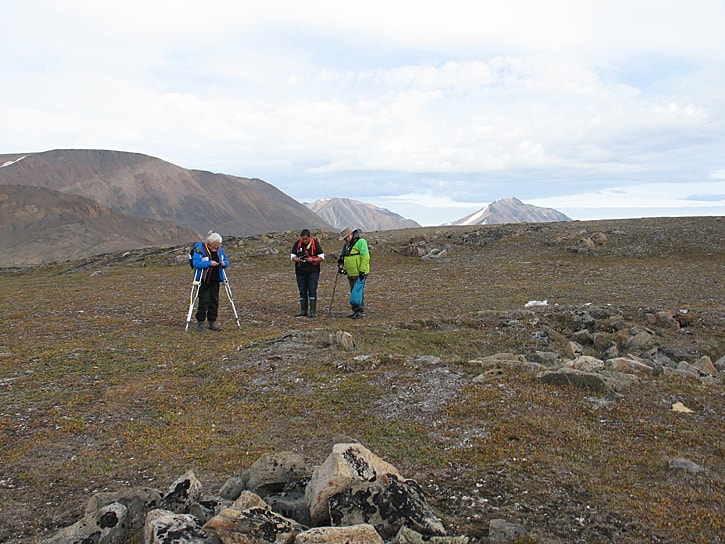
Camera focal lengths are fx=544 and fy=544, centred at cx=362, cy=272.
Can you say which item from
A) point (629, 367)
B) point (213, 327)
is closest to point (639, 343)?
point (629, 367)

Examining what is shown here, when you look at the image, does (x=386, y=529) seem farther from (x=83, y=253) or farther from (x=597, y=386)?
(x=83, y=253)

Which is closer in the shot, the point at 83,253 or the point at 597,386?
the point at 597,386

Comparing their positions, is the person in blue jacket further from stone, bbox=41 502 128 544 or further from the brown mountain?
the brown mountain

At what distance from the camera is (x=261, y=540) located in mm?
4902

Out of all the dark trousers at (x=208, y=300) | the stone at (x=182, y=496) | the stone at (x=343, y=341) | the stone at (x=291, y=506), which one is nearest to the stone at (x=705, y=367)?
the stone at (x=343, y=341)

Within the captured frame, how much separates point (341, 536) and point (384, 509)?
0.75m

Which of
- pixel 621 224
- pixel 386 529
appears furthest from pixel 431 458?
pixel 621 224

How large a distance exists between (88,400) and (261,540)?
6.98m

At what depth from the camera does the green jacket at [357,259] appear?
1800 centimetres

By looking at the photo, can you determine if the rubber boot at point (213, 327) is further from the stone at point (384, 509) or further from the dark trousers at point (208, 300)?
the stone at point (384, 509)

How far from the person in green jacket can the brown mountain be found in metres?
105

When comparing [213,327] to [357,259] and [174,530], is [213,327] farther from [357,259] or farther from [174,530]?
[174,530]

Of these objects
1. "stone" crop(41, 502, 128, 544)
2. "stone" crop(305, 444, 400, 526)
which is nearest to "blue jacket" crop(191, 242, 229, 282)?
"stone" crop(41, 502, 128, 544)

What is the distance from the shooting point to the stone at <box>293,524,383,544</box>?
185 inches
